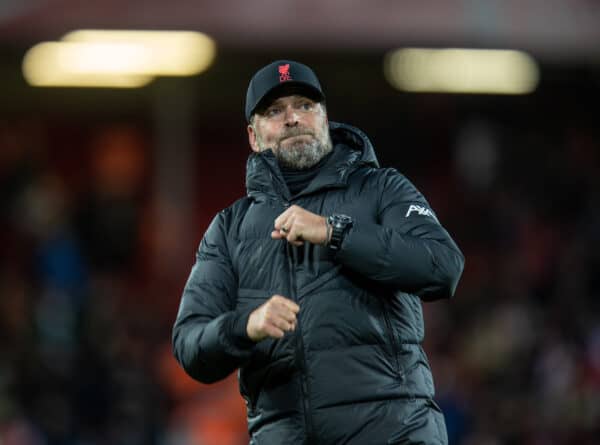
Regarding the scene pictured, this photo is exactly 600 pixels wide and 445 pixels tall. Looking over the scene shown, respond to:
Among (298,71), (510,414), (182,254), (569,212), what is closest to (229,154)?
(182,254)

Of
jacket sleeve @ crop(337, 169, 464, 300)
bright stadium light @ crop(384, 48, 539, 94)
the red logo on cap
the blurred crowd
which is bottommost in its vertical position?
the blurred crowd

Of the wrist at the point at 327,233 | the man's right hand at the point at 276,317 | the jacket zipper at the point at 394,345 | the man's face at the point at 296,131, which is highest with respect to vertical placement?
the man's face at the point at 296,131

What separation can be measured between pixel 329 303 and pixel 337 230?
0.78ft

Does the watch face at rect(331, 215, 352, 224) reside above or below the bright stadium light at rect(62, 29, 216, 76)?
above

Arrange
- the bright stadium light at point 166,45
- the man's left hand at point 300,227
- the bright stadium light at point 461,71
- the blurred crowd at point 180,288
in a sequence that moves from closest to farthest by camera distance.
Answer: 1. the man's left hand at point 300,227
2. the blurred crowd at point 180,288
3. the bright stadium light at point 166,45
4. the bright stadium light at point 461,71

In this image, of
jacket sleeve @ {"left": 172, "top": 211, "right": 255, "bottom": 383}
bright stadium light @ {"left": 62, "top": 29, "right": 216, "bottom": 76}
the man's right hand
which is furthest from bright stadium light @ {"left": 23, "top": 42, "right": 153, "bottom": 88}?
the man's right hand

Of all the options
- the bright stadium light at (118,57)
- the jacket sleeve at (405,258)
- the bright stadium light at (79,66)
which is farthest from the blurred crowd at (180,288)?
the jacket sleeve at (405,258)

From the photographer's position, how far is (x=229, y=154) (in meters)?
15.5

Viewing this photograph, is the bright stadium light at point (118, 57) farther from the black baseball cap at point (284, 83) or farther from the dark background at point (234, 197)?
the black baseball cap at point (284, 83)

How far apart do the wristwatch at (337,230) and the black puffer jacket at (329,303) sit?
21mm

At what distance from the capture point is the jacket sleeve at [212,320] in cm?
372

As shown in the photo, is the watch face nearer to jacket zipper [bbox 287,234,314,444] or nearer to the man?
the man

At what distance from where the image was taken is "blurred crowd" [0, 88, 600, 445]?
Result: 9.36 metres

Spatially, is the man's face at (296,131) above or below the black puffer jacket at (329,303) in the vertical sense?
above
